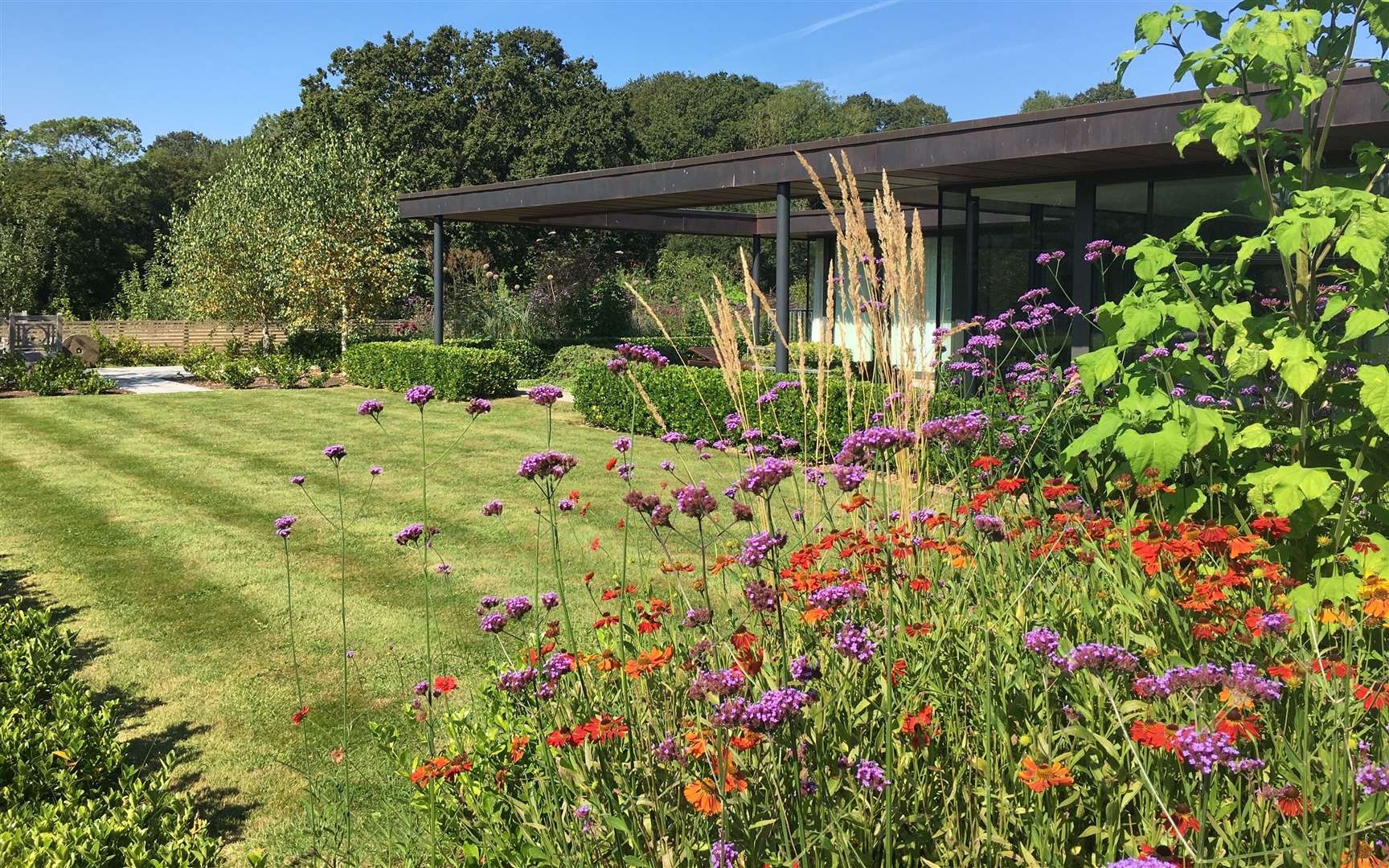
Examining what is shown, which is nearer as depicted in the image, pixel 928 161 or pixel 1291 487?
pixel 1291 487

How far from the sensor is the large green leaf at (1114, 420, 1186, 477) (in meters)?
2.77

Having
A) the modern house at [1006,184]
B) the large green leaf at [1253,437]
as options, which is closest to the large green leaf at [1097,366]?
Answer: the large green leaf at [1253,437]

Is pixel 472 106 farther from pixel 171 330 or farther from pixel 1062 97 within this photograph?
pixel 1062 97

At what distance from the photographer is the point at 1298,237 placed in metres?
A: 2.70

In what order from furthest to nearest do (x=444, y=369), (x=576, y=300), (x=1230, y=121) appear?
(x=576, y=300) → (x=444, y=369) → (x=1230, y=121)

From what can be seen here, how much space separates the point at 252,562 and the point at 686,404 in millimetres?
5539

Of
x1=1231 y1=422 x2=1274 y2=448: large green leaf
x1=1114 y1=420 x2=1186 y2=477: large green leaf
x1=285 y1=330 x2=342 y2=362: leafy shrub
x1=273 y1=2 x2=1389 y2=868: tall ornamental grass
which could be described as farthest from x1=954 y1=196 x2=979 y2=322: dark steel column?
x1=285 y1=330 x2=342 y2=362: leafy shrub

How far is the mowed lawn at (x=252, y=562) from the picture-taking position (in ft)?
12.8

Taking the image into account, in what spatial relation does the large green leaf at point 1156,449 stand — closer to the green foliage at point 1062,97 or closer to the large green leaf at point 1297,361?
the large green leaf at point 1297,361

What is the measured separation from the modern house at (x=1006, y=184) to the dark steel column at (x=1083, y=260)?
0.01 metres

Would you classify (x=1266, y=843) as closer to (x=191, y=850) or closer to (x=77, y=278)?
(x=191, y=850)

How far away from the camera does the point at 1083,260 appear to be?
10484mm

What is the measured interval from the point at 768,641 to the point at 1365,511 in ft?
6.09

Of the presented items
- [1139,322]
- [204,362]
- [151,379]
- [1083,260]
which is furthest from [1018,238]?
[151,379]
